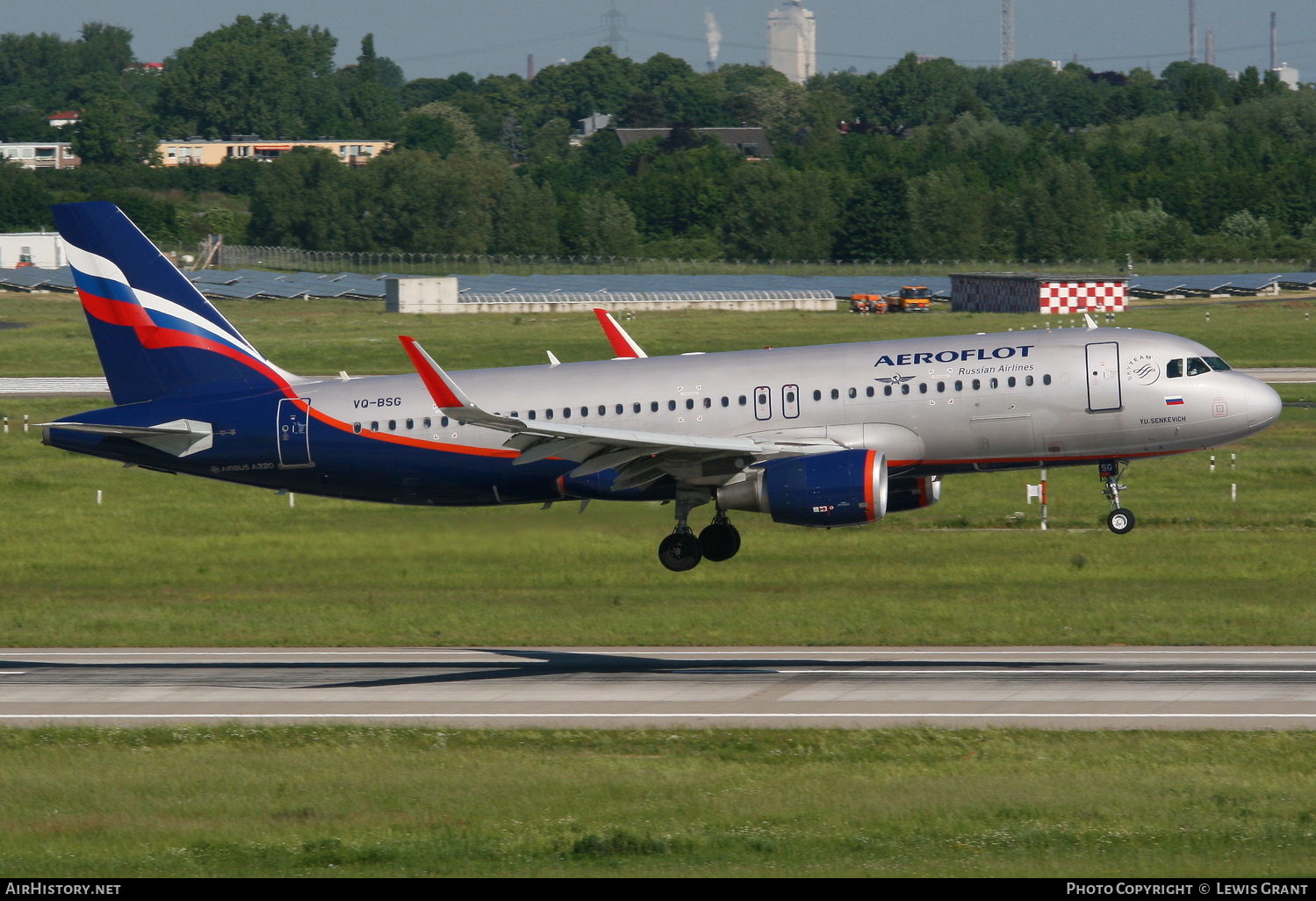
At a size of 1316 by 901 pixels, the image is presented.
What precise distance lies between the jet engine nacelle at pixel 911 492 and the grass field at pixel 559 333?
6753cm

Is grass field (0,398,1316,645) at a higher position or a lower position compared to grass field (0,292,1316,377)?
lower

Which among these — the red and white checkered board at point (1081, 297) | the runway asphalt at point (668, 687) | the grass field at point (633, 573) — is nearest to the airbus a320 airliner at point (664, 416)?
the grass field at point (633, 573)

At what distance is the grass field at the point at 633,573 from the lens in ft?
158

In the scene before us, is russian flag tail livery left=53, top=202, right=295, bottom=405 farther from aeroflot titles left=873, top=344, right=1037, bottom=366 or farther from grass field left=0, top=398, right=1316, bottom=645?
aeroflot titles left=873, top=344, right=1037, bottom=366

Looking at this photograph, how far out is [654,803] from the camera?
30109 millimetres

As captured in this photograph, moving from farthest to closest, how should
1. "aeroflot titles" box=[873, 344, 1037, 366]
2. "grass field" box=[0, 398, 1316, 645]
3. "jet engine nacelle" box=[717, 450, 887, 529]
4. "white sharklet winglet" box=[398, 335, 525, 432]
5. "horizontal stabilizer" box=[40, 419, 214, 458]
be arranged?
"grass field" box=[0, 398, 1316, 645] → "horizontal stabilizer" box=[40, 419, 214, 458] → "aeroflot titles" box=[873, 344, 1037, 366] → "jet engine nacelle" box=[717, 450, 887, 529] → "white sharklet winglet" box=[398, 335, 525, 432]

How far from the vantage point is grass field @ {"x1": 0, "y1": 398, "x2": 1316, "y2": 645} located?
158ft

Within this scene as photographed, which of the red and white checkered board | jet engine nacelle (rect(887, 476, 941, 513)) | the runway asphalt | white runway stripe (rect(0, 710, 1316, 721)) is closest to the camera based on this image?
white runway stripe (rect(0, 710, 1316, 721))

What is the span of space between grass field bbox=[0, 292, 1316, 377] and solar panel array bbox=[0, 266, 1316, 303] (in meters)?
10.9

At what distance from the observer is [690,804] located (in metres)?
29.9

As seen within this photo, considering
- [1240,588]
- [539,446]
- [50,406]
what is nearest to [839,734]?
[539,446]

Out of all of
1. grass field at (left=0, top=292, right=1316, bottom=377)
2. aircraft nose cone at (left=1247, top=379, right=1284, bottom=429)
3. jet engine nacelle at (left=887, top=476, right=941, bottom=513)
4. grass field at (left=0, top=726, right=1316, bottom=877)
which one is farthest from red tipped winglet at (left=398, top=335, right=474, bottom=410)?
grass field at (left=0, top=292, right=1316, bottom=377)

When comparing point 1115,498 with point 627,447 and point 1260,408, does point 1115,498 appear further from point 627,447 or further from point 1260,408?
point 627,447

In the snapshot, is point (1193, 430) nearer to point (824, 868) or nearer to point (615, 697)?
point (615, 697)
